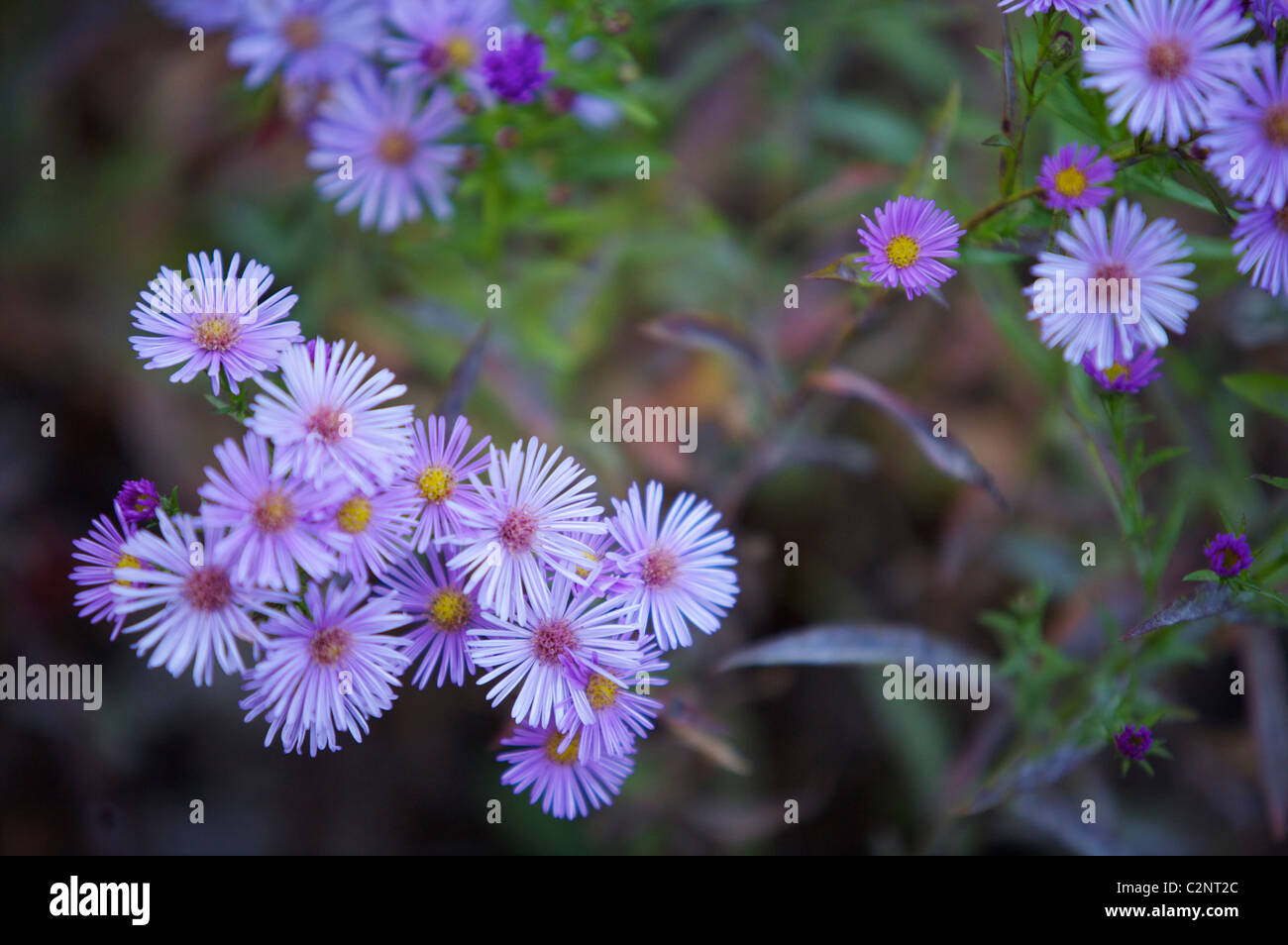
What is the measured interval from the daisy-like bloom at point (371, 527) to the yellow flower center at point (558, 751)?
1.19ft

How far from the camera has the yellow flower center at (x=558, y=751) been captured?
1.34 meters

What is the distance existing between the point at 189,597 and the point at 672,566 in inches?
26.3

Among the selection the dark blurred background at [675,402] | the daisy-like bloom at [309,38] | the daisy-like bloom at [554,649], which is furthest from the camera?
the dark blurred background at [675,402]

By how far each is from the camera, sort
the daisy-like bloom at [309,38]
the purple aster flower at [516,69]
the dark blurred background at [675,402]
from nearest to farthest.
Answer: the purple aster flower at [516,69] → the daisy-like bloom at [309,38] → the dark blurred background at [675,402]

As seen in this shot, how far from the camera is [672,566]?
1.36m

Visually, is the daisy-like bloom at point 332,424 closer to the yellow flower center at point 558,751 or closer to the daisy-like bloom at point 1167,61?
the yellow flower center at point 558,751

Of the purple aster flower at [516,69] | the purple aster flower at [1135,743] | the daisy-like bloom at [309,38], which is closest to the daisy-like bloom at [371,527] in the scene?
the purple aster flower at [516,69]

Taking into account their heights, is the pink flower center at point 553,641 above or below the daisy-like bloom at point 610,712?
above

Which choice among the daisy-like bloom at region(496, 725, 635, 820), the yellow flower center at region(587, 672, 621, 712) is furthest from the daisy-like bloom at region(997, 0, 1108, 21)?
the daisy-like bloom at region(496, 725, 635, 820)

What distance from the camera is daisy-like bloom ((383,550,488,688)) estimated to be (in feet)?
4.31

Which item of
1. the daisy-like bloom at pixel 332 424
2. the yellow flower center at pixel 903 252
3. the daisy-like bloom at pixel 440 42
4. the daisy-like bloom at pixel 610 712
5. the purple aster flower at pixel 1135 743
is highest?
the daisy-like bloom at pixel 440 42

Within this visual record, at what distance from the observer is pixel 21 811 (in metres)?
2.79
